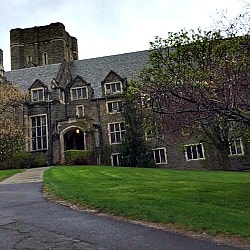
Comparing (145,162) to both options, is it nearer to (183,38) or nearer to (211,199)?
(183,38)

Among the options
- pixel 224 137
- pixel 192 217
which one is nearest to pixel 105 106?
pixel 224 137

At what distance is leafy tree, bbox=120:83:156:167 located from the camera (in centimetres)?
3403

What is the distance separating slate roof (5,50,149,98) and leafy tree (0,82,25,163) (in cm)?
638

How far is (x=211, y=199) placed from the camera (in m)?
11.4

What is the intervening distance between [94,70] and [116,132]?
9.58m

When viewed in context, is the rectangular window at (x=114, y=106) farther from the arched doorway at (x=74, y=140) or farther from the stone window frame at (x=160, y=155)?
the stone window frame at (x=160, y=155)

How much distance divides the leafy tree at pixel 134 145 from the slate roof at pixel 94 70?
7.66 meters

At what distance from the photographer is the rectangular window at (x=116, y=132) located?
125 ft

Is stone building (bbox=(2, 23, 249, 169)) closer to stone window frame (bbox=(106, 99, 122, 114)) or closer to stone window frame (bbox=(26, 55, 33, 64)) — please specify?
stone window frame (bbox=(106, 99, 122, 114))

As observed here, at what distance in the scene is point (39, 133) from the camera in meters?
39.1

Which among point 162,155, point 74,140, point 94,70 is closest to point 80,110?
point 74,140

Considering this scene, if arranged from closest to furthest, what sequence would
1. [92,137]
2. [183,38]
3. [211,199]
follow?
[211,199]
[183,38]
[92,137]

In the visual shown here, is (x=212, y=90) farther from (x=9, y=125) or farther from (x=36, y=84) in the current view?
(x=36, y=84)

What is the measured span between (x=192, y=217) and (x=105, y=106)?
30709 millimetres
